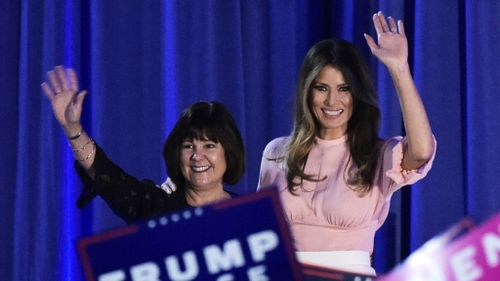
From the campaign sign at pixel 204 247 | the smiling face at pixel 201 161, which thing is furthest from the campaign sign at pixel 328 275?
the smiling face at pixel 201 161

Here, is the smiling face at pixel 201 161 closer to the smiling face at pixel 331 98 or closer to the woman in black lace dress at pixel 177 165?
the woman in black lace dress at pixel 177 165

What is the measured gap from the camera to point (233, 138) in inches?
68.0

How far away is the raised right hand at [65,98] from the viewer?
61.2 inches

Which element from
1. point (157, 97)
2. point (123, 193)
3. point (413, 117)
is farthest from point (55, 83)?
point (157, 97)

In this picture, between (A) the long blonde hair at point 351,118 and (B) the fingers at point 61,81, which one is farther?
(A) the long blonde hair at point 351,118

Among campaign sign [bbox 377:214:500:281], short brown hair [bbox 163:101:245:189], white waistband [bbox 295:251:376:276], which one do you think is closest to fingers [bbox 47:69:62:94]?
short brown hair [bbox 163:101:245:189]

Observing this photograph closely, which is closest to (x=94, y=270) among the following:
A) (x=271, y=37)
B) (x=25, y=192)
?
(x=25, y=192)

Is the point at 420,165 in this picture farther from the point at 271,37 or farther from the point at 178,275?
the point at 271,37

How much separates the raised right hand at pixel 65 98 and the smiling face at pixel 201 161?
0.72ft

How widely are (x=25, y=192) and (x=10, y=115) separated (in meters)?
0.24

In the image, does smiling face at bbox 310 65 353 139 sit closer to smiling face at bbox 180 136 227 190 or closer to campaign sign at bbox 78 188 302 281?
smiling face at bbox 180 136 227 190

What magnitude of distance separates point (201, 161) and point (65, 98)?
0.28 m

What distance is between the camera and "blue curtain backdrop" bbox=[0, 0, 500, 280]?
2.79 m

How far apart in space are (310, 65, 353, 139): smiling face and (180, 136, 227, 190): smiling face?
217mm
